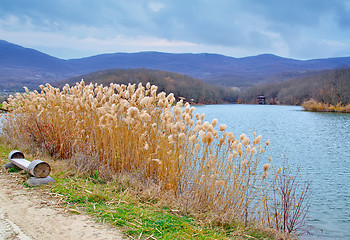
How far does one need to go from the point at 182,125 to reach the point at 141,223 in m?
1.77

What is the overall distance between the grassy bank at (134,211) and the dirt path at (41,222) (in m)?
0.17

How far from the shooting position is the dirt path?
123 inches

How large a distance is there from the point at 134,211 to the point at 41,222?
1.10 m

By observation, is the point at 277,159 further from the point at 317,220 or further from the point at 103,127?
the point at 103,127

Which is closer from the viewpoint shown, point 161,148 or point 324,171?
point 161,148

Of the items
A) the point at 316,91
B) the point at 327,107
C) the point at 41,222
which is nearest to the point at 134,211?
the point at 41,222

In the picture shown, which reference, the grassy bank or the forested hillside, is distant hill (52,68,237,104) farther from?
the grassy bank

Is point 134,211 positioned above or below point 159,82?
below

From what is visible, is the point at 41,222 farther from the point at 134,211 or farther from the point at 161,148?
the point at 161,148

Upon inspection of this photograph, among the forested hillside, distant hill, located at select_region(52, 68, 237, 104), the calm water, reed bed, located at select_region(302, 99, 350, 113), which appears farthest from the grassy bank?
distant hill, located at select_region(52, 68, 237, 104)

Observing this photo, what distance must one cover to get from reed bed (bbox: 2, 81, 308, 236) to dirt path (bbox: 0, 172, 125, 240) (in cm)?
124

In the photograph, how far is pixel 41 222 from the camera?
11.2ft

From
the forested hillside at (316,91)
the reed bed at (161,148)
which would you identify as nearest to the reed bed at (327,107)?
the forested hillside at (316,91)

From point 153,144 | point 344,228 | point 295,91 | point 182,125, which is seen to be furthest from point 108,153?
point 295,91
